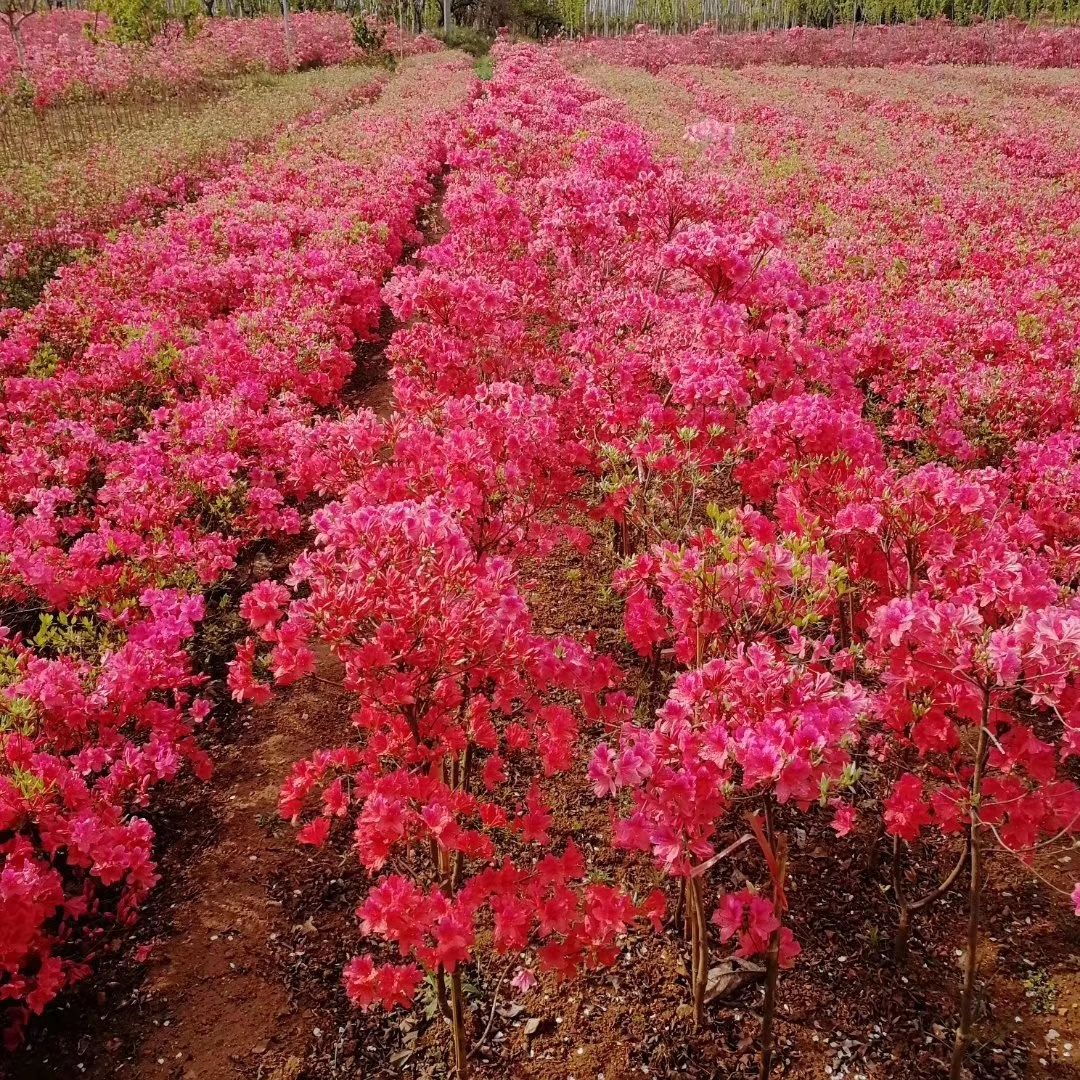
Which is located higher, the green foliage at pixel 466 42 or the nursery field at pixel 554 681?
the green foliage at pixel 466 42

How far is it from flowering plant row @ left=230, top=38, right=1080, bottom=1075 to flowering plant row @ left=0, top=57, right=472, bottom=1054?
0.85 m

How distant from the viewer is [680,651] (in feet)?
10.5

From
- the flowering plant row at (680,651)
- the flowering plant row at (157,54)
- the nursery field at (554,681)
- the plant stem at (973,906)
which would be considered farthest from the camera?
the flowering plant row at (157,54)

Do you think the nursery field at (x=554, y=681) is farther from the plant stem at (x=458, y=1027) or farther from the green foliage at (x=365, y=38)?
the green foliage at (x=365, y=38)

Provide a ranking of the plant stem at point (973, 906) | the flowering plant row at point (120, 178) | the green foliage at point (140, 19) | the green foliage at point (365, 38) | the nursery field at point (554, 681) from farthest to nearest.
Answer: the green foliage at point (365, 38) → the green foliage at point (140, 19) → the flowering plant row at point (120, 178) → the nursery field at point (554, 681) → the plant stem at point (973, 906)

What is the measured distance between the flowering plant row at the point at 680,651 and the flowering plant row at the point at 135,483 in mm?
854

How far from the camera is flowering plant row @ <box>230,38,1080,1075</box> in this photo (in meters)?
2.37

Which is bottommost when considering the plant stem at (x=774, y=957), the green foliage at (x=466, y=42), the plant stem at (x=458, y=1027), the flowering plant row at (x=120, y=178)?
the plant stem at (x=458, y=1027)

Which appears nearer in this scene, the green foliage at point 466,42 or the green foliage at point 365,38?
the green foliage at point 365,38

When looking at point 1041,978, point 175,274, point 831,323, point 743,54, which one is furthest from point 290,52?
point 1041,978

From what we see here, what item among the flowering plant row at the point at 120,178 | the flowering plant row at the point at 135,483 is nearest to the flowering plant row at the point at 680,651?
the flowering plant row at the point at 135,483

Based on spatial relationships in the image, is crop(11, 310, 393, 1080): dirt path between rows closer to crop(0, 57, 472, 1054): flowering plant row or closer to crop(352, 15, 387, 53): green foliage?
crop(0, 57, 472, 1054): flowering plant row

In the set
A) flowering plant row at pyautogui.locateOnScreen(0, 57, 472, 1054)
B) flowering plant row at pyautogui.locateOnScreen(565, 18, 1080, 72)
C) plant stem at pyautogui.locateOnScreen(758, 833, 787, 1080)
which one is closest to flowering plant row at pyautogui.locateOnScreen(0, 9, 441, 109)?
flowering plant row at pyautogui.locateOnScreen(0, 57, 472, 1054)

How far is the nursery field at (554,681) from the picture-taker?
262 centimetres
